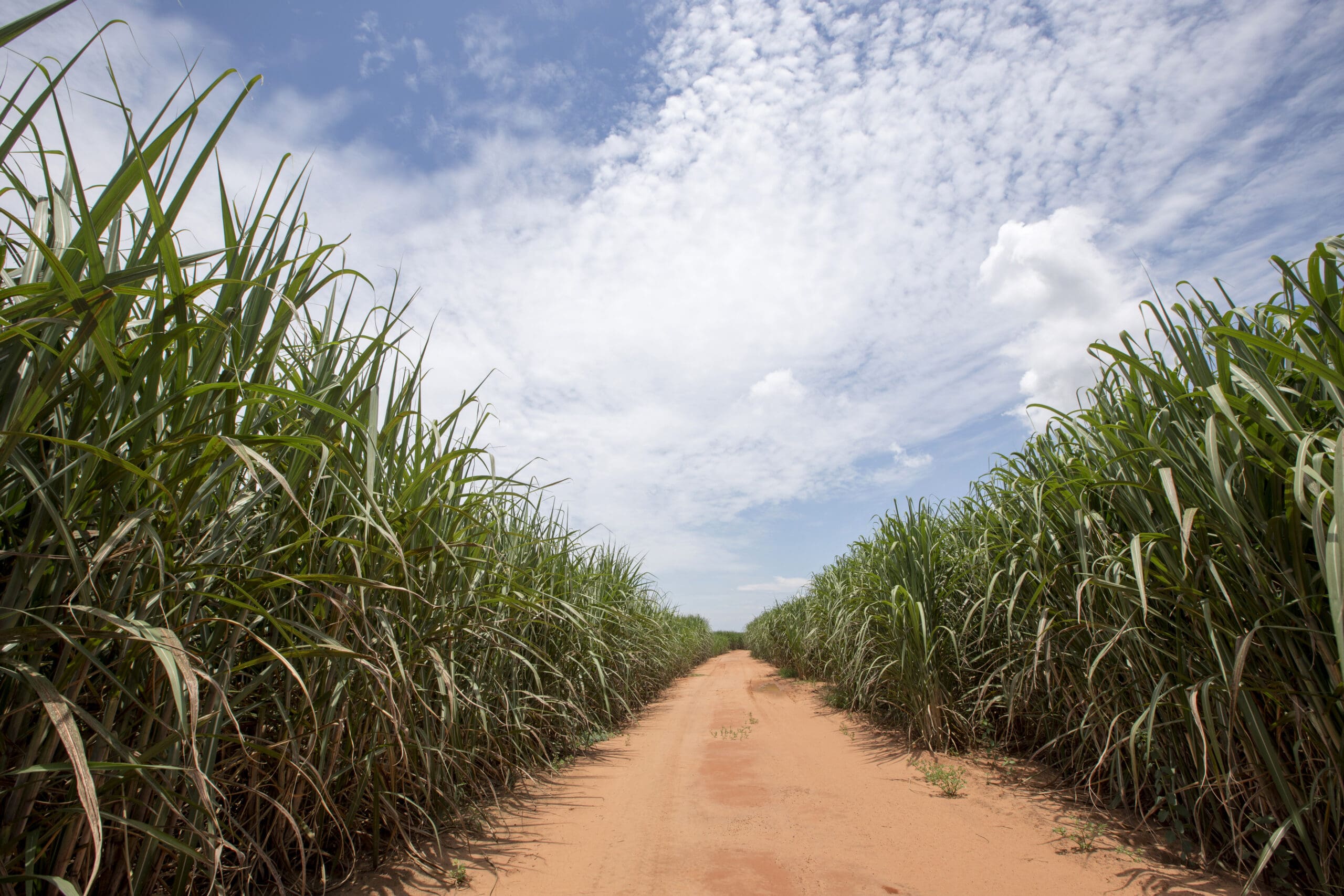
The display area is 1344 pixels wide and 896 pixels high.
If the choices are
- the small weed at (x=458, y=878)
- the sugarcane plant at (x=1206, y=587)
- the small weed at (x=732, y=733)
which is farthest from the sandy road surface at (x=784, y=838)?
the small weed at (x=732, y=733)

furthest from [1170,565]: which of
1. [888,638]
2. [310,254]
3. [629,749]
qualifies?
[629,749]

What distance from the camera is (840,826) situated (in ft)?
10.0

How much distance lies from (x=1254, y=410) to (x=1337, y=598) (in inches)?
37.2

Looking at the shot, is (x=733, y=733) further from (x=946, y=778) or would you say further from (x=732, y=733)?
(x=946, y=778)

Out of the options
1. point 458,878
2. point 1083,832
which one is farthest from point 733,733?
point 458,878

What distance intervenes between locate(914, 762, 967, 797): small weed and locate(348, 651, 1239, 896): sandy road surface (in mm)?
51

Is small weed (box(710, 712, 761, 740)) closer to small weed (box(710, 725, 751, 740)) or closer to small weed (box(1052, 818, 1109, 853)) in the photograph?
small weed (box(710, 725, 751, 740))

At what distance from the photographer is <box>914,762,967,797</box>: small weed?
340cm

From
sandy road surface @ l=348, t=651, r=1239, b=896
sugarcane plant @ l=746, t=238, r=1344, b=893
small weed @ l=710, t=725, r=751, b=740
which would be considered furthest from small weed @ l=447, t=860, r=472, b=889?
small weed @ l=710, t=725, r=751, b=740

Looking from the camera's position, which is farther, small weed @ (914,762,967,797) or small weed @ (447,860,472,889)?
small weed @ (914,762,967,797)

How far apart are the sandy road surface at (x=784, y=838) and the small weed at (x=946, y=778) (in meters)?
0.05

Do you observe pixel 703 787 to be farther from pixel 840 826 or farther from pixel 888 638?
pixel 888 638

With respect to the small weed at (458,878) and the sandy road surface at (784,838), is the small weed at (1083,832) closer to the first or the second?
the sandy road surface at (784,838)

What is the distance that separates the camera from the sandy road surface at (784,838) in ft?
7.74
